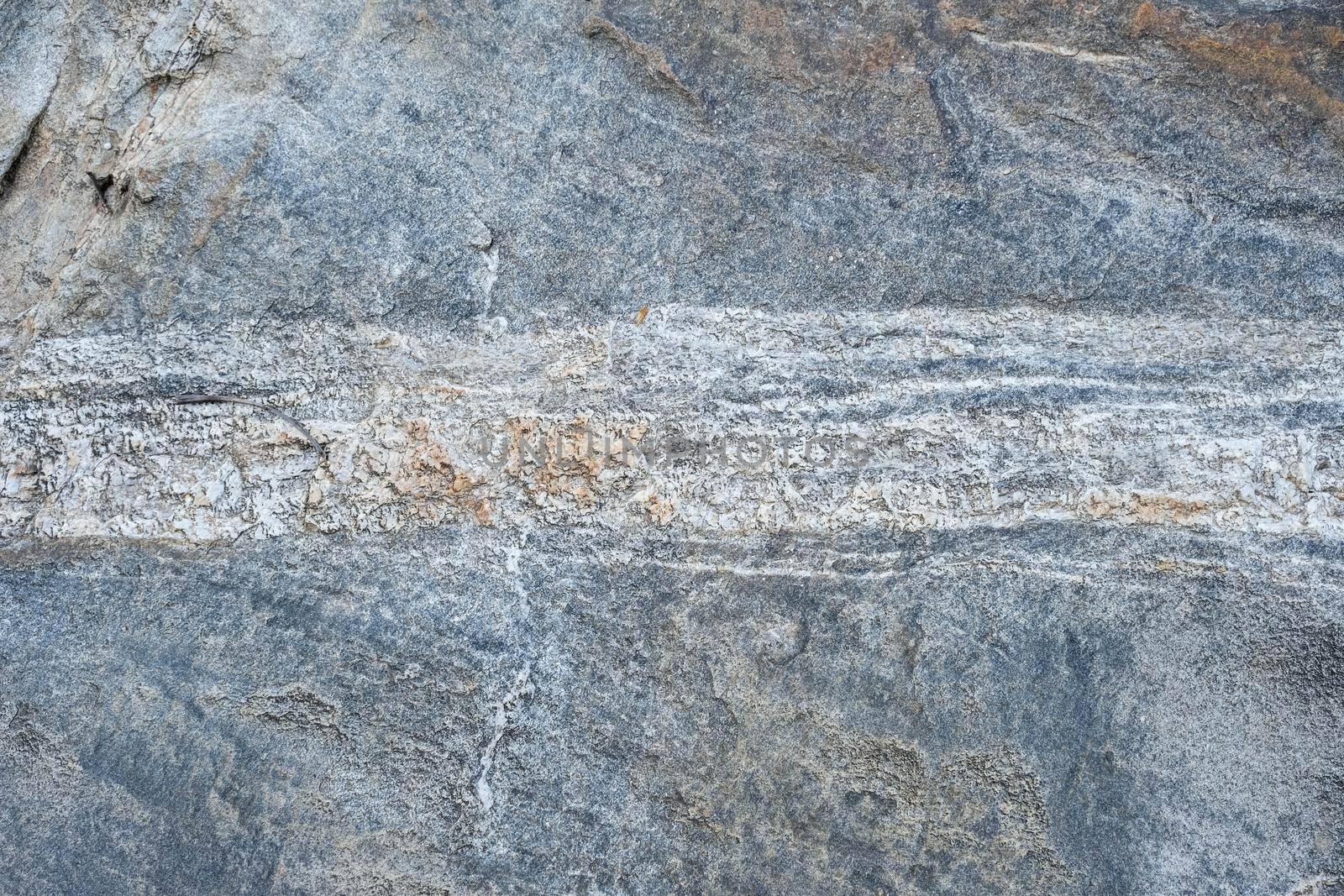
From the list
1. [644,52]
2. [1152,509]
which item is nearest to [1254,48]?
[1152,509]

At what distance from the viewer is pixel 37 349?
2119mm

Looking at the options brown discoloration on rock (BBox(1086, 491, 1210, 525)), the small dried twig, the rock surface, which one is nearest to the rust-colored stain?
the rock surface

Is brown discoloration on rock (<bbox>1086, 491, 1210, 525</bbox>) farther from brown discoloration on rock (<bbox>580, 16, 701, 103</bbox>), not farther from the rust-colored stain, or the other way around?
brown discoloration on rock (<bbox>580, 16, 701, 103</bbox>)

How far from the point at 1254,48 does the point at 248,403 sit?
2133mm

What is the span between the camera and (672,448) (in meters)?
2.10

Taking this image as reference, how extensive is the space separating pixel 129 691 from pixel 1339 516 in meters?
2.40

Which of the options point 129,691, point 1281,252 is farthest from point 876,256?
point 129,691

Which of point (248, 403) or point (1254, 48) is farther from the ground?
point (1254, 48)

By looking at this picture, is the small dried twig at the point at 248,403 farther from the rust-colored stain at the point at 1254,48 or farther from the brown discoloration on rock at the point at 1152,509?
the rust-colored stain at the point at 1254,48

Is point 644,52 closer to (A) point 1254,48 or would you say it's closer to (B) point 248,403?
(B) point 248,403

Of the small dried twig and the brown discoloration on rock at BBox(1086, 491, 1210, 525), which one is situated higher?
the brown discoloration on rock at BBox(1086, 491, 1210, 525)

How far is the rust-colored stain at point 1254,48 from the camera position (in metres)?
2.01

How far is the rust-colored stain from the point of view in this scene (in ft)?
6.59

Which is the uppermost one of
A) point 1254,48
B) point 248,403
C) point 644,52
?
point 1254,48
